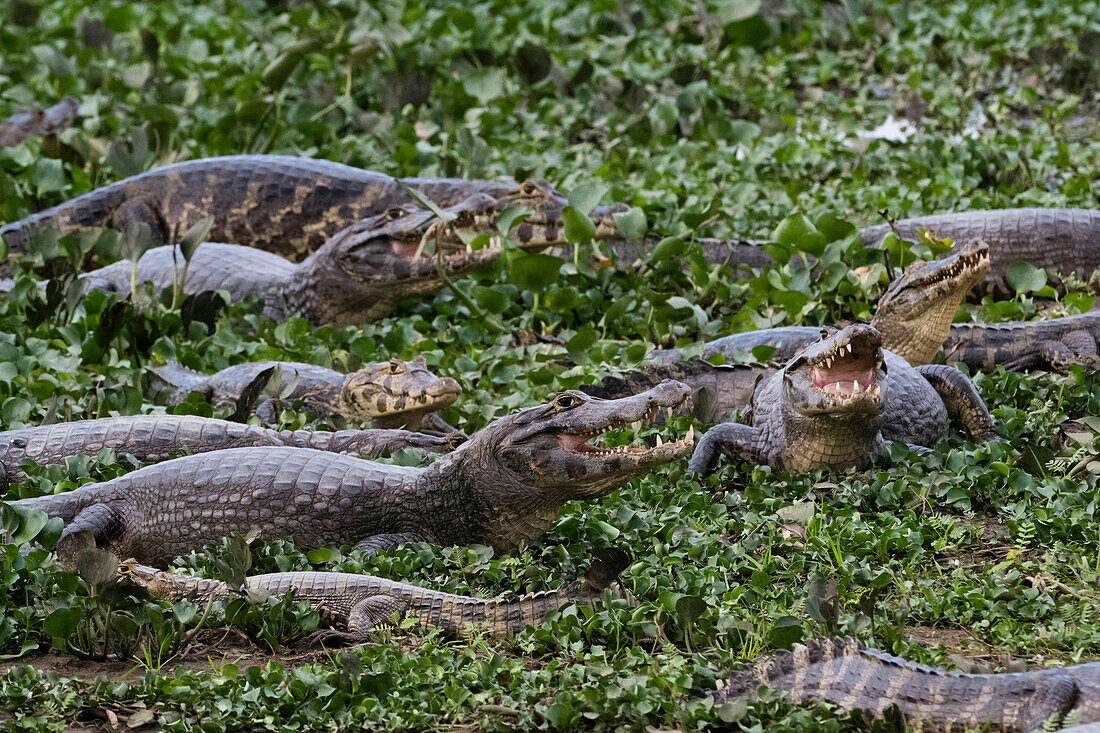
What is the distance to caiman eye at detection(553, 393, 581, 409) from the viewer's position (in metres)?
4.14

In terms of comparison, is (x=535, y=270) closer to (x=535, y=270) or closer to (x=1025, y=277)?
(x=535, y=270)

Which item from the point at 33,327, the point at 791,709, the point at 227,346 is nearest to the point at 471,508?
the point at 791,709

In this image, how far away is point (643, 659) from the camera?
3410mm

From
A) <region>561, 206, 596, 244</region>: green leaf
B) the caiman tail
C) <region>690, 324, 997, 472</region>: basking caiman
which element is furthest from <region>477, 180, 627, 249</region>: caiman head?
<region>690, 324, 997, 472</region>: basking caiman

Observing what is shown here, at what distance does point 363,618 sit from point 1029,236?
4.80 meters

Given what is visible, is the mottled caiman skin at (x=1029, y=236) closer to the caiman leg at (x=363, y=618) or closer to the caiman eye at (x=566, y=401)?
the caiman eye at (x=566, y=401)

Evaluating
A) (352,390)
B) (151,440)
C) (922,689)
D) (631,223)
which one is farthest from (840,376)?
(151,440)

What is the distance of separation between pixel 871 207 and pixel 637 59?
11.5 feet

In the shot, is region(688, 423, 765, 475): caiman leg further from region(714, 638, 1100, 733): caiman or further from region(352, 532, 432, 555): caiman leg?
region(714, 638, 1100, 733): caiman

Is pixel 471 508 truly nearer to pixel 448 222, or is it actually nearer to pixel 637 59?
pixel 448 222

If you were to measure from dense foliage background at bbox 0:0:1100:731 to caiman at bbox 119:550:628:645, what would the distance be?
8cm

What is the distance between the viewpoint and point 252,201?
8.01 metres

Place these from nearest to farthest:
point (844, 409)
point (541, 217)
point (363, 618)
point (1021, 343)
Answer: point (363, 618), point (844, 409), point (1021, 343), point (541, 217)

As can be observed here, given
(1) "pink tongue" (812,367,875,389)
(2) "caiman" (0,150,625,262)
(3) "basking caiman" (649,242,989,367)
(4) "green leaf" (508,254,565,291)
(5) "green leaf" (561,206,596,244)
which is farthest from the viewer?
(2) "caiman" (0,150,625,262)
